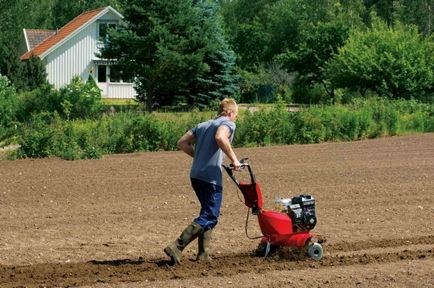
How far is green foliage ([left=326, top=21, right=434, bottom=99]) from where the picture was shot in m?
39.5

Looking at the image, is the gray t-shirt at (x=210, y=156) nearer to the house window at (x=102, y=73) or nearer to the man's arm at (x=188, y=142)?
the man's arm at (x=188, y=142)

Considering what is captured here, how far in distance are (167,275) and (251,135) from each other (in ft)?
56.8

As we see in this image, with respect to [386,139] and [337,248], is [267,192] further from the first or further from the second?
[386,139]

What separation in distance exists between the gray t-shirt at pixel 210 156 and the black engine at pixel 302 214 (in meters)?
0.88

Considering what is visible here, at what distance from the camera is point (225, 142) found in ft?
28.9

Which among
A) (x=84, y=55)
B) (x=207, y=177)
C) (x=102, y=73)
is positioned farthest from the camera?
(x=102, y=73)

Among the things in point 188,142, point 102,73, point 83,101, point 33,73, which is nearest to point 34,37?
point 102,73

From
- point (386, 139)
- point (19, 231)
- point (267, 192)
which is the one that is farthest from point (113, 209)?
point (386, 139)

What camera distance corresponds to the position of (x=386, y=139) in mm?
28125

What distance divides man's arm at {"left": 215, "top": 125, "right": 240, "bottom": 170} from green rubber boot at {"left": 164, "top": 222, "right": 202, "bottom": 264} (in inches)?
33.6

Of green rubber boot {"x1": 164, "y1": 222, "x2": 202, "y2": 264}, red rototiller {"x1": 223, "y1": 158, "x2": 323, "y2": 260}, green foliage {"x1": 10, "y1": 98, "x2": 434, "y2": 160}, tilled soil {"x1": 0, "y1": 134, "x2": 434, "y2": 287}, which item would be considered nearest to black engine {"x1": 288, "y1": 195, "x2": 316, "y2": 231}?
red rototiller {"x1": 223, "y1": 158, "x2": 323, "y2": 260}

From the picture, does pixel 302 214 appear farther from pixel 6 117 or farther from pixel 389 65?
pixel 389 65

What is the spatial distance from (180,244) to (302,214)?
4.49ft

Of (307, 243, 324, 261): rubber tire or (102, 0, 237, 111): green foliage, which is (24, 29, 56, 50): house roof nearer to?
(102, 0, 237, 111): green foliage
